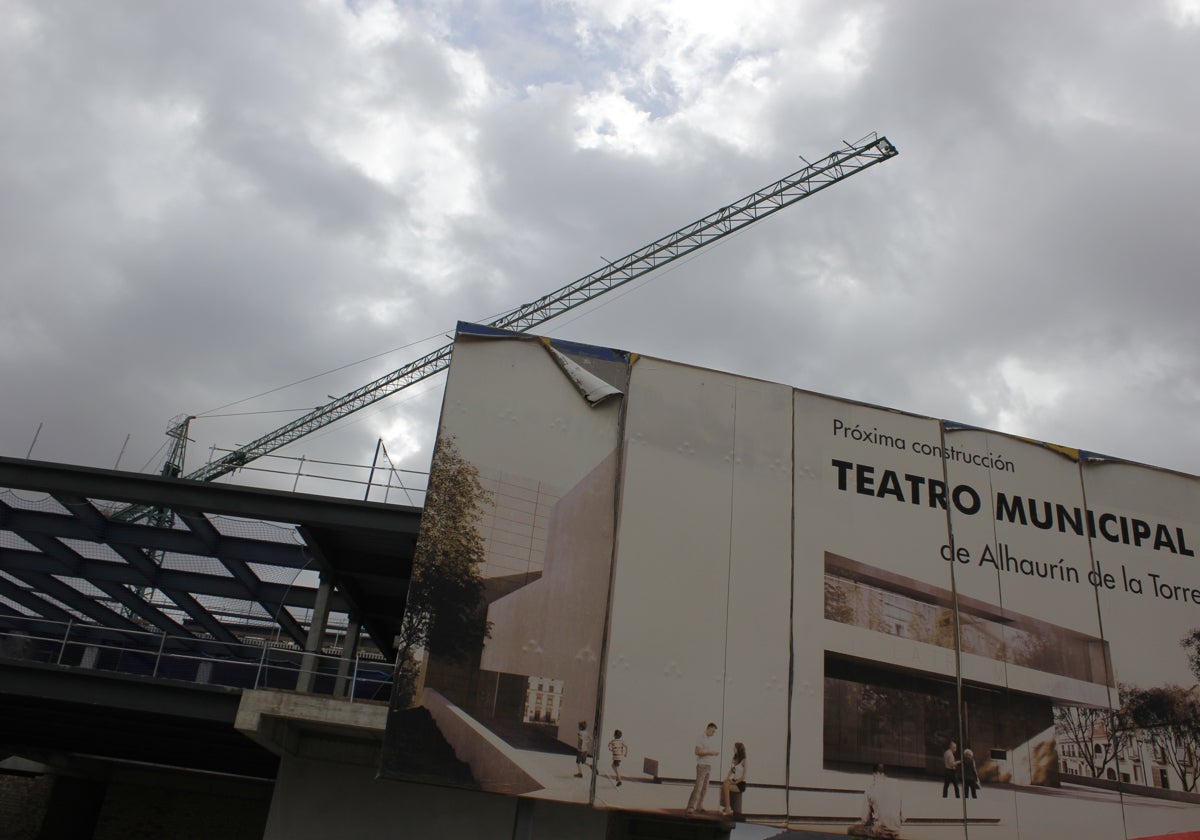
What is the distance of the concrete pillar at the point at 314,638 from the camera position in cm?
1700

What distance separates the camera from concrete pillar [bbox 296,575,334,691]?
17.0 meters

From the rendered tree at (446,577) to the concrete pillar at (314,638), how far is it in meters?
2.74

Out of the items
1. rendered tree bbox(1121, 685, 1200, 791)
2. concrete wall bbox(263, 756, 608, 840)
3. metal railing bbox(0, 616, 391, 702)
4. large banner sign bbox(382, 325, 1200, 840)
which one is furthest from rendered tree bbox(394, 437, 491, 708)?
rendered tree bbox(1121, 685, 1200, 791)

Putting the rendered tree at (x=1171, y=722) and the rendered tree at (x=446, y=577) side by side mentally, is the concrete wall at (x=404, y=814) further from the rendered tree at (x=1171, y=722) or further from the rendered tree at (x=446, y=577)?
the rendered tree at (x=1171, y=722)

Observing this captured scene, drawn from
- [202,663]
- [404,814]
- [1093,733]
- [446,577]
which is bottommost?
[404,814]

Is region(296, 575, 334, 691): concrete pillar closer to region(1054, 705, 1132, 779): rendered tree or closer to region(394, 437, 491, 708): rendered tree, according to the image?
region(394, 437, 491, 708): rendered tree

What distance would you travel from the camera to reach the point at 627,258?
51.2 metres

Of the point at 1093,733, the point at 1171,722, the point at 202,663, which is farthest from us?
the point at 202,663

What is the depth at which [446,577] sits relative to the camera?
15281 mm

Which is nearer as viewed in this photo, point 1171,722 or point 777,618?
point 777,618

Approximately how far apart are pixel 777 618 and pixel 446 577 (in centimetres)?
610

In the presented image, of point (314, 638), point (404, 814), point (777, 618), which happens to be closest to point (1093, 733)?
point (777, 618)

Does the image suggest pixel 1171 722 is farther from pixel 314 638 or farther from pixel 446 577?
pixel 314 638

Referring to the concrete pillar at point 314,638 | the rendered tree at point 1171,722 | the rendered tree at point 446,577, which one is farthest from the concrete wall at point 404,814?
the rendered tree at point 1171,722
